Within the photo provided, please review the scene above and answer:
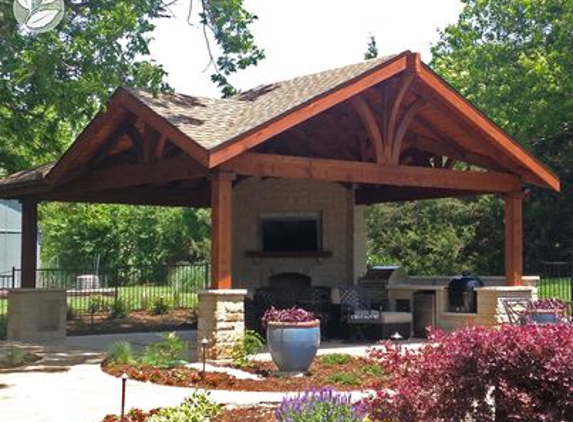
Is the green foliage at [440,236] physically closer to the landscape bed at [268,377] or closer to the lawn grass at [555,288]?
the lawn grass at [555,288]

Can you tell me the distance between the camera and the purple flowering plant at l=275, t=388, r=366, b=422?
6223 mm

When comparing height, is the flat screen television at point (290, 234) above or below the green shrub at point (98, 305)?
above

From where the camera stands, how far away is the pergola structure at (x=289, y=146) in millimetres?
12898

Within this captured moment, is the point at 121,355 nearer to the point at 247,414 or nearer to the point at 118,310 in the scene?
the point at 247,414

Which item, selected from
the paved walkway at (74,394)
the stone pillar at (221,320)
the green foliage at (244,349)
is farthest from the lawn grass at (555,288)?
the stone pillar at (221,320)

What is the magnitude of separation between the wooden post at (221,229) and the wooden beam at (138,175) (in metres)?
0.41

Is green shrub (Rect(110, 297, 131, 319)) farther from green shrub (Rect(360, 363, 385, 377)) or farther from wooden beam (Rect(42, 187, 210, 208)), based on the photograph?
green shrub (Rect(360, 363, 385, 377))

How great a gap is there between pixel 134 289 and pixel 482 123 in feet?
45.4

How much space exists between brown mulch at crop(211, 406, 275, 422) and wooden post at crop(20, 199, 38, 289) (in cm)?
1064

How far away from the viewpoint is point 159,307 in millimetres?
23797

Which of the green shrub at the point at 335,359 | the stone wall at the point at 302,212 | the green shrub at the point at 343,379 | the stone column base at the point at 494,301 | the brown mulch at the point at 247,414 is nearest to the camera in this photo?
the brown mulch at the point at 247,414

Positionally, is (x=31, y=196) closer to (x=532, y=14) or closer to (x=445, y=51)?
(x=532, y=14)

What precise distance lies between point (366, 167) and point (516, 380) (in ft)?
29.3

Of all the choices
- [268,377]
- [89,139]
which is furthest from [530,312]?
[89,139]
